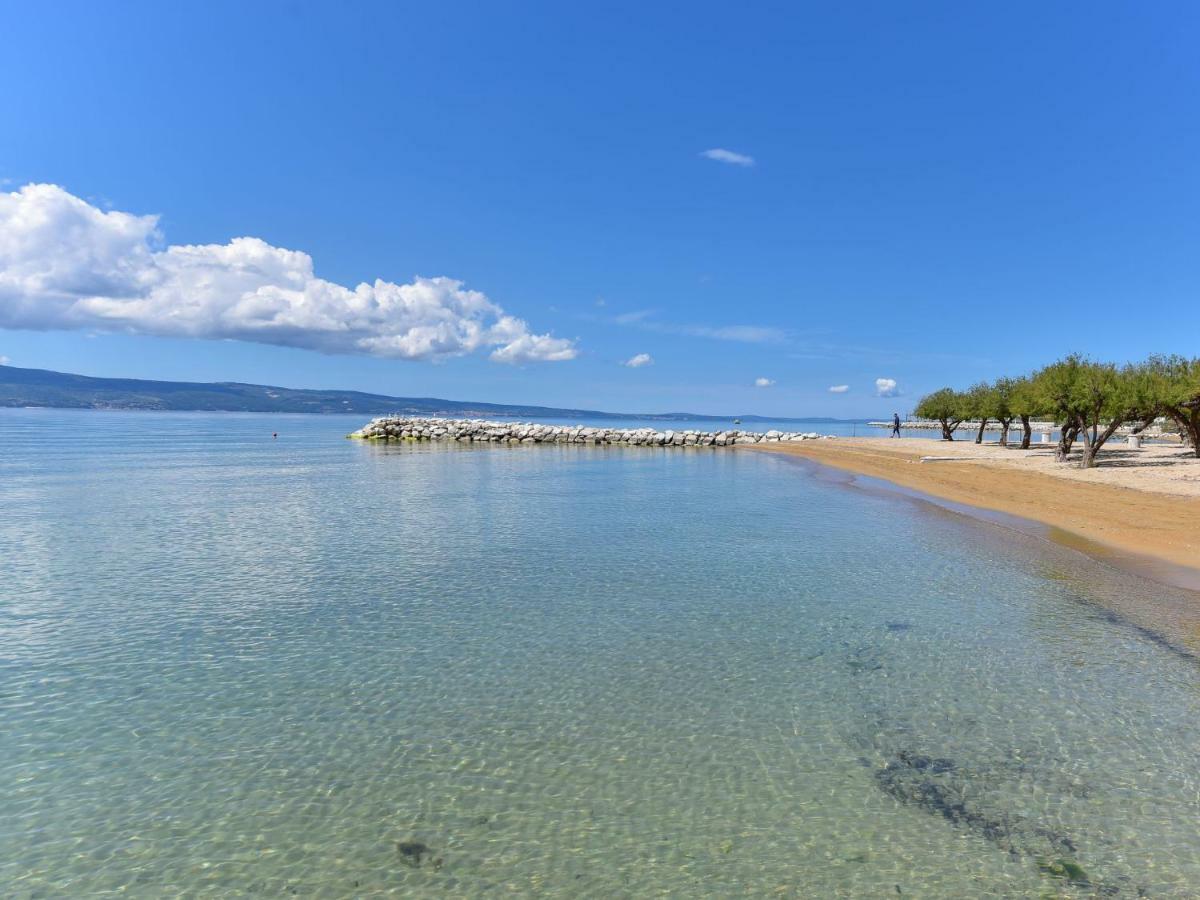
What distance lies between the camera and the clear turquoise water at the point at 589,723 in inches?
237

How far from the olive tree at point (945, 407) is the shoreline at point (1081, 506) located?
91.1ft

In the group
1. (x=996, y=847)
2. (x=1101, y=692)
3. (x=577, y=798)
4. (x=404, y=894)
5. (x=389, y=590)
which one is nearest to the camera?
(x=404, y=894)

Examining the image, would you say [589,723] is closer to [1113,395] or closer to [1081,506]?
[1081,506]

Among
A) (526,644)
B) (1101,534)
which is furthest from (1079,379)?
(526,644)

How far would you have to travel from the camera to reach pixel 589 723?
8656 mm

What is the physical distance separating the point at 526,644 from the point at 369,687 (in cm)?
273

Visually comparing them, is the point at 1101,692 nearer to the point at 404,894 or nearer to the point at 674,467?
the point at 404,894

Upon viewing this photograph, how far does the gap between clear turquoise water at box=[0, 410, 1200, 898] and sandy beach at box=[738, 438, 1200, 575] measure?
4153 mm

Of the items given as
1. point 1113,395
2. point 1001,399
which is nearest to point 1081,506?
point 1113,395

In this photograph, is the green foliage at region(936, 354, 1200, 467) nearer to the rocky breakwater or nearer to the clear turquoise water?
the clear turquoise water

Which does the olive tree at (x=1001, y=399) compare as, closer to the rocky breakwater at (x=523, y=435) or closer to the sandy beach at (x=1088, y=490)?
the sandy beach at (x=1088, y=490)

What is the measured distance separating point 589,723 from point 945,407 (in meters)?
82.0

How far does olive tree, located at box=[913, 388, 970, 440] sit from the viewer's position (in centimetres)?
7588

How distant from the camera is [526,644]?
11453mm
